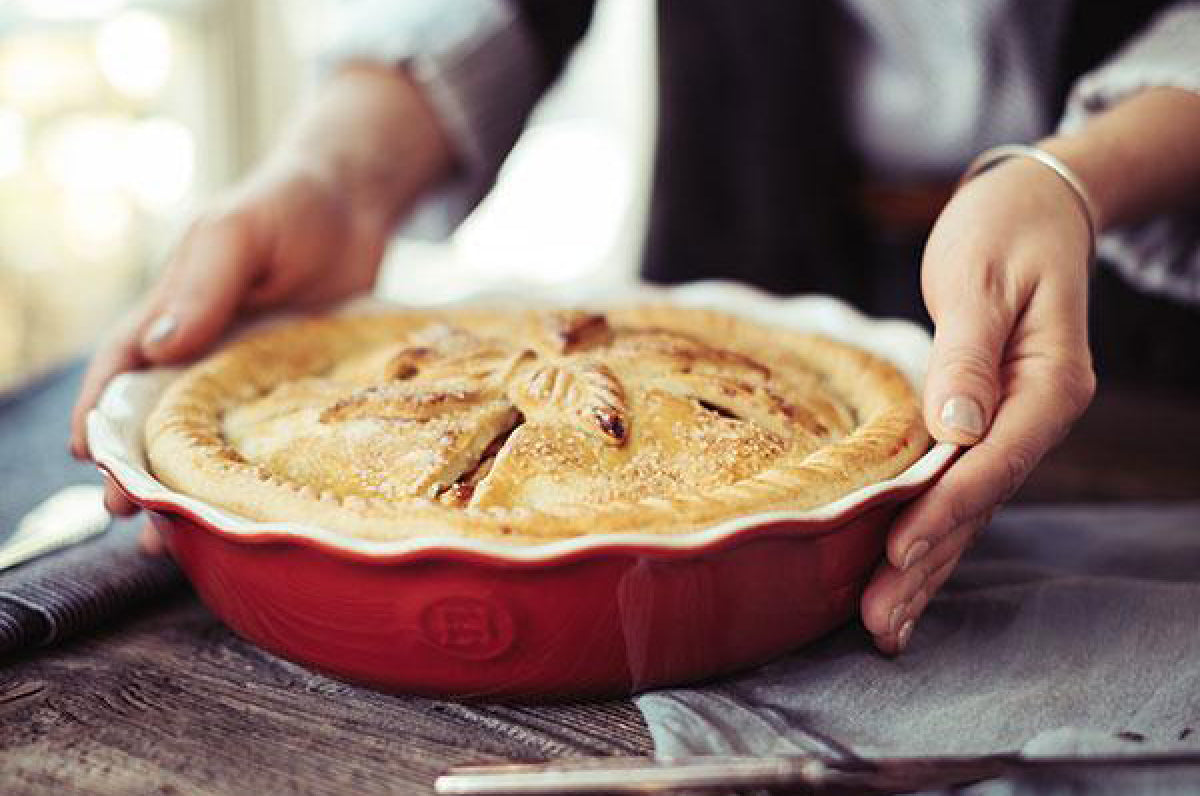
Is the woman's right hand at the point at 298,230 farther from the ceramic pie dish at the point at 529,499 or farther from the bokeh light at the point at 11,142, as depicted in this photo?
the bokeh light at the point at 11,142

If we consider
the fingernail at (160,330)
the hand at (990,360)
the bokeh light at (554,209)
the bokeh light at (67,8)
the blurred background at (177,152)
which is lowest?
the bokeh light at (554,209)

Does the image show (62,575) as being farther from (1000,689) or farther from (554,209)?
(554,209)

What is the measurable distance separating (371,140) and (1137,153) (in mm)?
1142

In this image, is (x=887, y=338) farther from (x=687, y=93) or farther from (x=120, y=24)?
(x=120, y=24)

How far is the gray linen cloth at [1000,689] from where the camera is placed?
0.98 meters

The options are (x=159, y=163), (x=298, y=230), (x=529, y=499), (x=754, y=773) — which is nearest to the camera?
(x=754, y=773)

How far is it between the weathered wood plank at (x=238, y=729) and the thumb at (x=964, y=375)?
1.32 feet

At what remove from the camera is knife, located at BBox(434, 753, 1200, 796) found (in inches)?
32.5

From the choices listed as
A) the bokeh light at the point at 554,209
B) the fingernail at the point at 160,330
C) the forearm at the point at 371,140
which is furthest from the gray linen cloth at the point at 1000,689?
the bokeh light at the point at 554,209

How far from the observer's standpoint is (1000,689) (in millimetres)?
1089

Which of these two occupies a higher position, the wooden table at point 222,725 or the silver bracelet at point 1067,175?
the silver bracelet at point 1067,175

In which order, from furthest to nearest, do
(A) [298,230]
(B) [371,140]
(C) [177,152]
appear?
(C) [177,152]
(B) [371,140]
(A) [298,230]

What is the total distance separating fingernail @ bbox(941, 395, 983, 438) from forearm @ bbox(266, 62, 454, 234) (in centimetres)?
109

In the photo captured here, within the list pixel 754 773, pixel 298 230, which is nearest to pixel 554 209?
pixel 298 230
